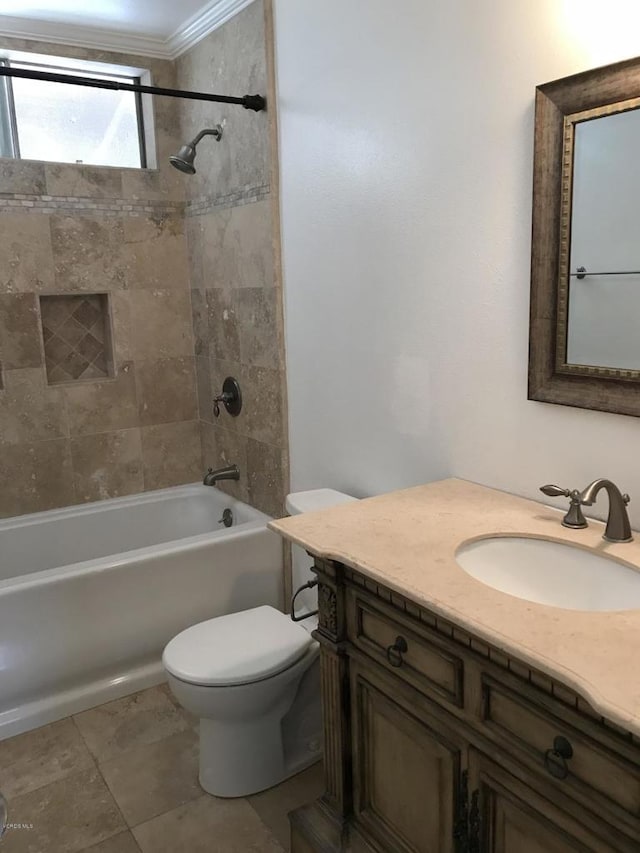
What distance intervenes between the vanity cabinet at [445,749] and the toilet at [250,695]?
0.31m

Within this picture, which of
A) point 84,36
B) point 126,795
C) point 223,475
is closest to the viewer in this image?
point 126,795

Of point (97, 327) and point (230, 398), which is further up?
point (97, 327)

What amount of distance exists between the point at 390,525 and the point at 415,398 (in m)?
0.59

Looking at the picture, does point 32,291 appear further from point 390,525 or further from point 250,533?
point 390,525

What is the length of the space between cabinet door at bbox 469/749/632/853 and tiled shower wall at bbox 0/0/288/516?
170 cm

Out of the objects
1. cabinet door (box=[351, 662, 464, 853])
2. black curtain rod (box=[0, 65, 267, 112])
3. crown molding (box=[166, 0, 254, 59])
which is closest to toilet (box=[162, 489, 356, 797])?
cabinet door (box=[351, 662, 464, 853])

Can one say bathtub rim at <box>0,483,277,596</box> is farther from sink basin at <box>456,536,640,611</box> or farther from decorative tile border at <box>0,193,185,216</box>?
sink basin at <box>456,536,640,611</box>

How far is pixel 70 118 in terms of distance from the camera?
3.16 meters

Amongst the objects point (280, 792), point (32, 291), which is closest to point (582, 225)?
point (280, 792)

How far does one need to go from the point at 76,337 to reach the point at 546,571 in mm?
2533

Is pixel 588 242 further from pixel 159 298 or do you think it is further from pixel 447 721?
pixel 159 298

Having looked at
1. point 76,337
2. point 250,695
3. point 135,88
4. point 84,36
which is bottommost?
point 250,695

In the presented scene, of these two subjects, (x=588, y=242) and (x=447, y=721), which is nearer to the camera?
(x=447, y=721)

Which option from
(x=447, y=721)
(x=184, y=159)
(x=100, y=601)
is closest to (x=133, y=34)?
(x=184, y=159)
